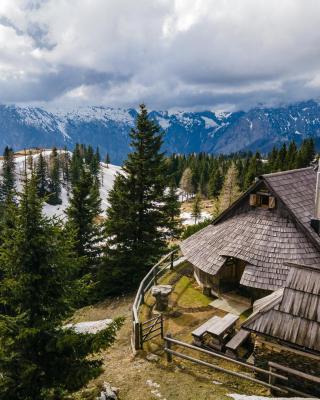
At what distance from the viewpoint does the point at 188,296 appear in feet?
62.6

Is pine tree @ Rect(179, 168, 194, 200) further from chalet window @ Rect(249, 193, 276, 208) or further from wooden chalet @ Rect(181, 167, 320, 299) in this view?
chalet window @ Rect(249, 193, 276, 208)

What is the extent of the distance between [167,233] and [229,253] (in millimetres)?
8720

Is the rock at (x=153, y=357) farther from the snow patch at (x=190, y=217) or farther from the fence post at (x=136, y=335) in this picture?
the snow patch at (x=190, y=217)

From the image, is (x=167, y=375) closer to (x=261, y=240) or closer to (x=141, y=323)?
(x=141, y=323)

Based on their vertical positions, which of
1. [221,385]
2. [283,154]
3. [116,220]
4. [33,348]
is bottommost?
[221,385]

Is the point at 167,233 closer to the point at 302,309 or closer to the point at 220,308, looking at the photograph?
the point at 220,308

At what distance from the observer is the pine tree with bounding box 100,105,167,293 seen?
2411 centimetres

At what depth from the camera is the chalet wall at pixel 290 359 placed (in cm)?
1062

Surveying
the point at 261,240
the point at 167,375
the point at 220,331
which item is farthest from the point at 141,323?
the point at 261,240

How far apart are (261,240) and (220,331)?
6027 mm

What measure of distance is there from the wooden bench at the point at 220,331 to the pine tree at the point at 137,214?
10208 mm

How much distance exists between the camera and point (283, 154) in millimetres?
81438

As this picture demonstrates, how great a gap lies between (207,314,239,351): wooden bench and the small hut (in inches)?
66.4

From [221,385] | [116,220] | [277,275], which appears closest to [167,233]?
[116,220]
